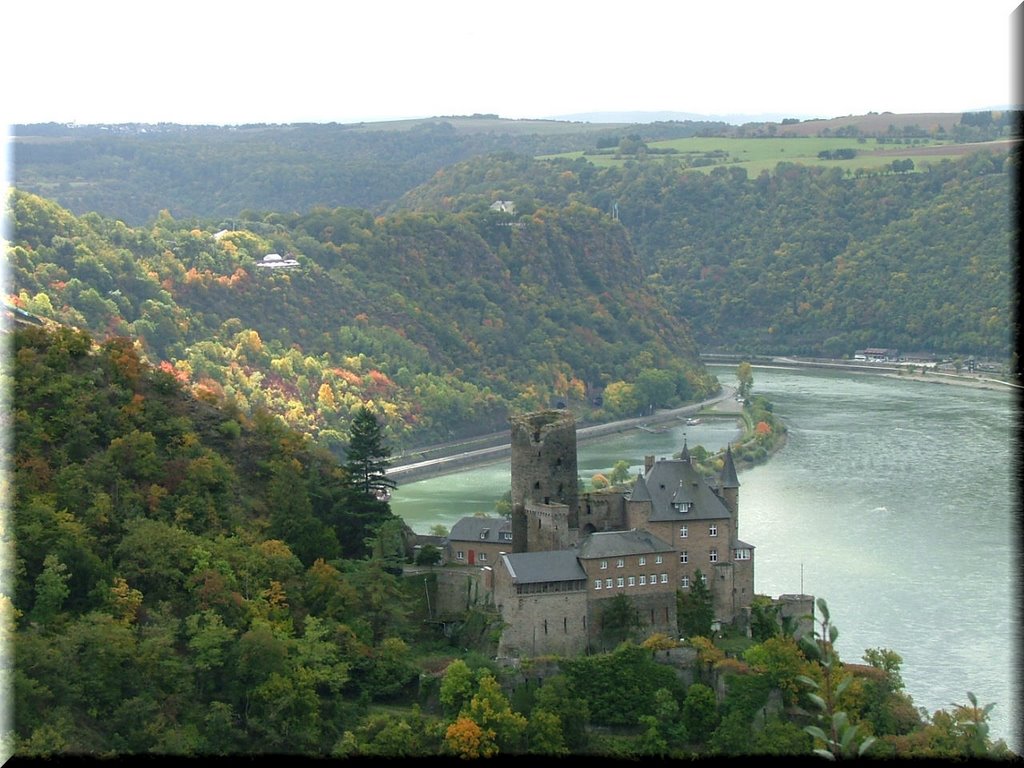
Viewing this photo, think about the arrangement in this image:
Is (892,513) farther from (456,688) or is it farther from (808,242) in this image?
(808,242)

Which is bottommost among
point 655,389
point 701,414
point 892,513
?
point 701,414

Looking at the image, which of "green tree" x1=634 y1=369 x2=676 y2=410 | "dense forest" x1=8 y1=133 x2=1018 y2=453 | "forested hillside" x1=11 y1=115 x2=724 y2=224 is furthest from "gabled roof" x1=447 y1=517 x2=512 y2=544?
"forested hillside" x1=11 y1=115 x2=724 y2=224

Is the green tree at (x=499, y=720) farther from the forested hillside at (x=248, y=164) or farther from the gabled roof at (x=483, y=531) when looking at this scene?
the forested hillside at (x=248, y=164)

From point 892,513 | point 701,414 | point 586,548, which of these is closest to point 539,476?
point 586,548

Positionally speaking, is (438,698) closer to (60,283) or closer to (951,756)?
(951,756)

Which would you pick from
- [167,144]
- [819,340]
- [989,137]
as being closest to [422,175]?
[167,144]

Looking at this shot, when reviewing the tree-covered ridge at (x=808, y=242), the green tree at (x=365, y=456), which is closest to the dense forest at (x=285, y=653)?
the green tree at (x=365, y=456)
